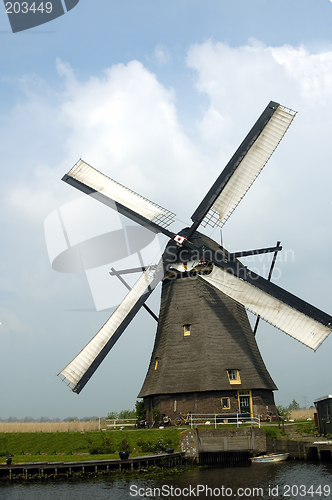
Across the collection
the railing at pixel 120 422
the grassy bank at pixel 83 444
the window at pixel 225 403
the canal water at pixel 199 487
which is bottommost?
the canal water at pixel 199 487

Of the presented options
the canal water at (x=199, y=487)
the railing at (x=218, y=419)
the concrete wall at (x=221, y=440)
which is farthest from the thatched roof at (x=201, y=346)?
the canal water at (x=199, y=487)

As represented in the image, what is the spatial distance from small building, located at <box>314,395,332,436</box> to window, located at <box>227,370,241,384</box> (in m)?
4.65

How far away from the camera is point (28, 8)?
16641mm

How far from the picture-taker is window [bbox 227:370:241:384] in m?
23.4

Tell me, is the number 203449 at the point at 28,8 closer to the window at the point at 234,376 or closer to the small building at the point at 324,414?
the window at the point at 234,376

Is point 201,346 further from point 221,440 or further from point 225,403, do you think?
point 221,440

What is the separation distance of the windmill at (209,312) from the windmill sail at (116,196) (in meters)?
0.06

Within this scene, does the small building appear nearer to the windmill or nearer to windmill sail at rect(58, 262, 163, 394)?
the windmill

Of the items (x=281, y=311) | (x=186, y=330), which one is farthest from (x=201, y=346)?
(x=281, y=311)

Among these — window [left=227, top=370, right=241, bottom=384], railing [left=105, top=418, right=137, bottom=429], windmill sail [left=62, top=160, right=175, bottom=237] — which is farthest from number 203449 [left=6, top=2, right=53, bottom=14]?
railing [left=105, top=418, right=137, bottom=429]

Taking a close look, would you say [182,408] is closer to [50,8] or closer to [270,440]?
[270,440]

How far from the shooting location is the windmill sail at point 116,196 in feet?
83.7

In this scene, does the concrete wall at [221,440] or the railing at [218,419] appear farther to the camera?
the railing at [218,419]

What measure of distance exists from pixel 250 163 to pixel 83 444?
1595cm
